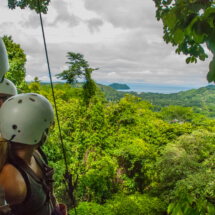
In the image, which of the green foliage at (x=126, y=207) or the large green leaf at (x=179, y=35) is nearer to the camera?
the large green leaf at (x=179, y=35)

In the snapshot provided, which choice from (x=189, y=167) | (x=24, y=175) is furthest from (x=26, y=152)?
(x=189, y=167)

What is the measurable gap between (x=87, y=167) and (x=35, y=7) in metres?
9.48

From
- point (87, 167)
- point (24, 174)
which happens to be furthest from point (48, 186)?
point (87, 167)

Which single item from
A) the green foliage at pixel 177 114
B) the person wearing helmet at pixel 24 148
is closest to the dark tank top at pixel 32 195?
the person wearing helmet at pixel 24 148

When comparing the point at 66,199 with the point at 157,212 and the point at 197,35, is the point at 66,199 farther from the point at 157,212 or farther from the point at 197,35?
the point at 197,35

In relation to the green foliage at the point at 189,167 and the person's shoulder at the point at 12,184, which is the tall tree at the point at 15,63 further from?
the person's shoulder at the point at 12,184

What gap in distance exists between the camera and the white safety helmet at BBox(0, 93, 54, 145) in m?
0.81

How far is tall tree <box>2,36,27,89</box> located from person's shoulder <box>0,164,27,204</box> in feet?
27.3

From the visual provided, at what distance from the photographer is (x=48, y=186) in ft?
3.07

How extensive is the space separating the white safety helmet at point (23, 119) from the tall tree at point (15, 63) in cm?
818

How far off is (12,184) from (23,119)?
0.84 ft

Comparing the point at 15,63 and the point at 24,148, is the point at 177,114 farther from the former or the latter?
the point at 24,148

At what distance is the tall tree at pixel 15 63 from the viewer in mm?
8695

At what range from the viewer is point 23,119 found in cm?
83
